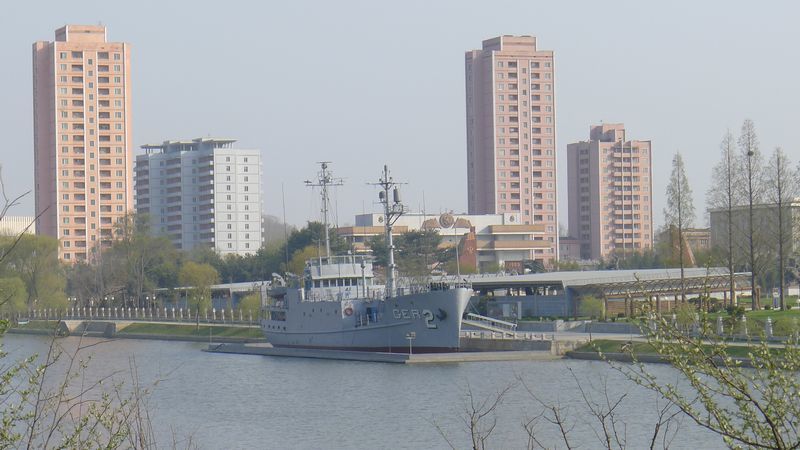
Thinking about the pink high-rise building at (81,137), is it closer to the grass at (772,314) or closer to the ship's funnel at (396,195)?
the ship's funnel at (396,195)

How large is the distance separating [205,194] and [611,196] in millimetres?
46255

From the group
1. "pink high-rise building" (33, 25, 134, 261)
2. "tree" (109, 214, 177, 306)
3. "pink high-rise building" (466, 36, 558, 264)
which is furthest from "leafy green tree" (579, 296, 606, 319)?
"pink high-rise building" (33, 25, 134, 261)

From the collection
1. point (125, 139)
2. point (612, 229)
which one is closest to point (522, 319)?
point (125, 139)

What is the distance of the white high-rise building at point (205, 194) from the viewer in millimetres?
139000

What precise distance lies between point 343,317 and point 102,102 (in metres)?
73.0

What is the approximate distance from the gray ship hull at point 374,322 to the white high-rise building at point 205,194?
3146 inches

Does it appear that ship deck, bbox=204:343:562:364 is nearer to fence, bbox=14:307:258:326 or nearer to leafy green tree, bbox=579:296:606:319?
leafy green tree, bbox=579:296:606:319

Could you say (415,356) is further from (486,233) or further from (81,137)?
(81,137)

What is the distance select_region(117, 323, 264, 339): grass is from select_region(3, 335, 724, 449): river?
591 inches

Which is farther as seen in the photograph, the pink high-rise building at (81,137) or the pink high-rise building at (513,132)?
the pink high-rise building at (513,132)

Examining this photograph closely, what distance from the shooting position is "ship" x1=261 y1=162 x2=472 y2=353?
5188 cm

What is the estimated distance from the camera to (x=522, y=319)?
6244 cm

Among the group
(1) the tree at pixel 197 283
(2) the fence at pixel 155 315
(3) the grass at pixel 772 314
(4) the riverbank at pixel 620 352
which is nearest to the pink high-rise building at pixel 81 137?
(2) the fence at pixel 155 315

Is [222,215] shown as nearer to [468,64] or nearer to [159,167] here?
[159,167]
